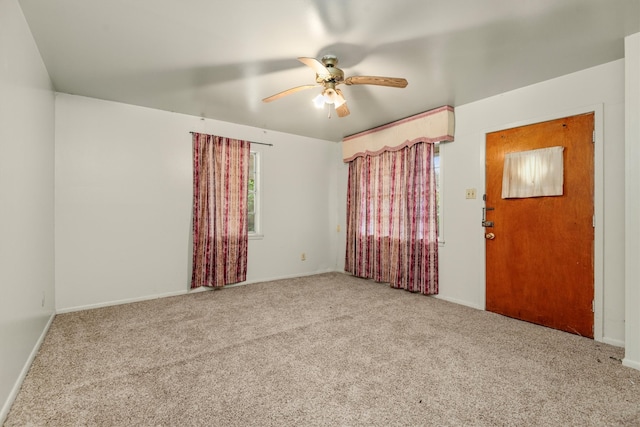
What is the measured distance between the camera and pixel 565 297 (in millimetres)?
2732

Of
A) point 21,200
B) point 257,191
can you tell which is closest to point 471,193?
point 257,191

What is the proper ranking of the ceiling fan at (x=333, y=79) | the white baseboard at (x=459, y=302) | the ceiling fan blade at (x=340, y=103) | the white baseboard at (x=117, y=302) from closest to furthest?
the ceiling fan at (x=333, y=79) → the ceiling fan blade at (x=340, y=103) → the white baseboard at (x=117, y=302) → the white baseboard at (x=459, y=302)

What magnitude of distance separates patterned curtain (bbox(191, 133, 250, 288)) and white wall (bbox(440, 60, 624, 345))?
8.84 ft

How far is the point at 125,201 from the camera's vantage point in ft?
11.7

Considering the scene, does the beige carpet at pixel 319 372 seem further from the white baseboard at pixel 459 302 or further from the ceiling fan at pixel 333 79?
the ceiling fan at pixel 333 79

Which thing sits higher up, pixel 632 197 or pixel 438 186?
pixel 438 186

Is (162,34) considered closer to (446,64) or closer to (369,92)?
(369,92)

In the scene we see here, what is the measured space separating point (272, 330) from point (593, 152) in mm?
3166

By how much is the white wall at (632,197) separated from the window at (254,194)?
13.0 feet

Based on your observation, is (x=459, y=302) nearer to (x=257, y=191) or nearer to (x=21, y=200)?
(x=257, y=191)

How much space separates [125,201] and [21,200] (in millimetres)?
1655

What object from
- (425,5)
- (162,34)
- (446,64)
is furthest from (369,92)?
(162,34)

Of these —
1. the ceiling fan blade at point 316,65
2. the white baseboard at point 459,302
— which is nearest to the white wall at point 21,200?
the ceiling fan blade at point 316,65

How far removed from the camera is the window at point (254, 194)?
4.61 metres
